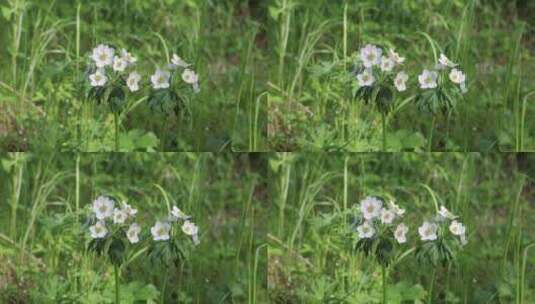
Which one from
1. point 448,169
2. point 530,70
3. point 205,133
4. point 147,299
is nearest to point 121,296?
point 147,299

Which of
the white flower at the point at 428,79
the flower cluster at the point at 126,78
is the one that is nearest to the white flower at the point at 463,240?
the white flower at the point at 428,79

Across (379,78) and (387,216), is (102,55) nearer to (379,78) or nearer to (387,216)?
(379,78)

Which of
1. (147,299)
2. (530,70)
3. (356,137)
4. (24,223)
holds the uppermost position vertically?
(530,70)

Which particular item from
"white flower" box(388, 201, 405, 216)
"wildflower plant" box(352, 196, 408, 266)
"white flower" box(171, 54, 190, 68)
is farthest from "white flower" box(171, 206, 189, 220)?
"white flower" box(388, 201, 405, 216)

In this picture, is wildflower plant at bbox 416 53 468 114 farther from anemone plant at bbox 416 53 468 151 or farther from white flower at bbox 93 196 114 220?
white flower at bbox 93 196 114 220

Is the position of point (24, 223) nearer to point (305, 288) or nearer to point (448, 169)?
point (305, 288)

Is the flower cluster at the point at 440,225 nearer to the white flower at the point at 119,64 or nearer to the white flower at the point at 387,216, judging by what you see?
the white flower at the point at 387,216
